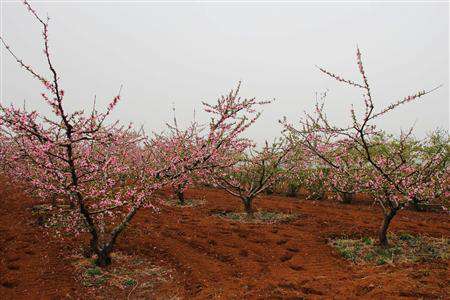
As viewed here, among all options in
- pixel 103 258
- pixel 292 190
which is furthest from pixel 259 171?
pixel 103 258

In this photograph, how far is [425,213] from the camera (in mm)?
16031

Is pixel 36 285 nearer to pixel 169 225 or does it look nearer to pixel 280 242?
pixel 169 225

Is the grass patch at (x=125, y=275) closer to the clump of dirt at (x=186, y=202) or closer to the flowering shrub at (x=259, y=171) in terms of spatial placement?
the flowering shrub at (x=259, y=171)

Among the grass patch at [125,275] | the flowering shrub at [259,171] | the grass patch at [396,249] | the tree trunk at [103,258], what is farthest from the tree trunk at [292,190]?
the tree trunk at [103,258]

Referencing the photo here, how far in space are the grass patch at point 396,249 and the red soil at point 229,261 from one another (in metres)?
0.37

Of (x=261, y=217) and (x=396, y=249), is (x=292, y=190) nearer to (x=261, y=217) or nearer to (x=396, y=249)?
(x=261, y=217)

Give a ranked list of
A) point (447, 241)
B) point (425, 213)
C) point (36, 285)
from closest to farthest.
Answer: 1. point (36, 285)
2. point (447, 241)
3. point (425, 213)

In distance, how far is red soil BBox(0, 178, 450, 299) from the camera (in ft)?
21.8

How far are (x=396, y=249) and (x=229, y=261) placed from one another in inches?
170

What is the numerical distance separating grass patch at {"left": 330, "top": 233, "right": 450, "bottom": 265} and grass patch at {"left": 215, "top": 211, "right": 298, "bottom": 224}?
9.47 ft

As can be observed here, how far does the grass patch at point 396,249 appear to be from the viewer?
8.35 metres

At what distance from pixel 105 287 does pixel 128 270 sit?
0.78m

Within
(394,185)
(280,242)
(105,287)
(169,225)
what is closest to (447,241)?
(394,185)

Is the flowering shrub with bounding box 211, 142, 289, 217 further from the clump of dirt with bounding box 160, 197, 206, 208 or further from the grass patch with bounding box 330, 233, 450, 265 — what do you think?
the grass patch with bounding box 330, 233, 450, 265
